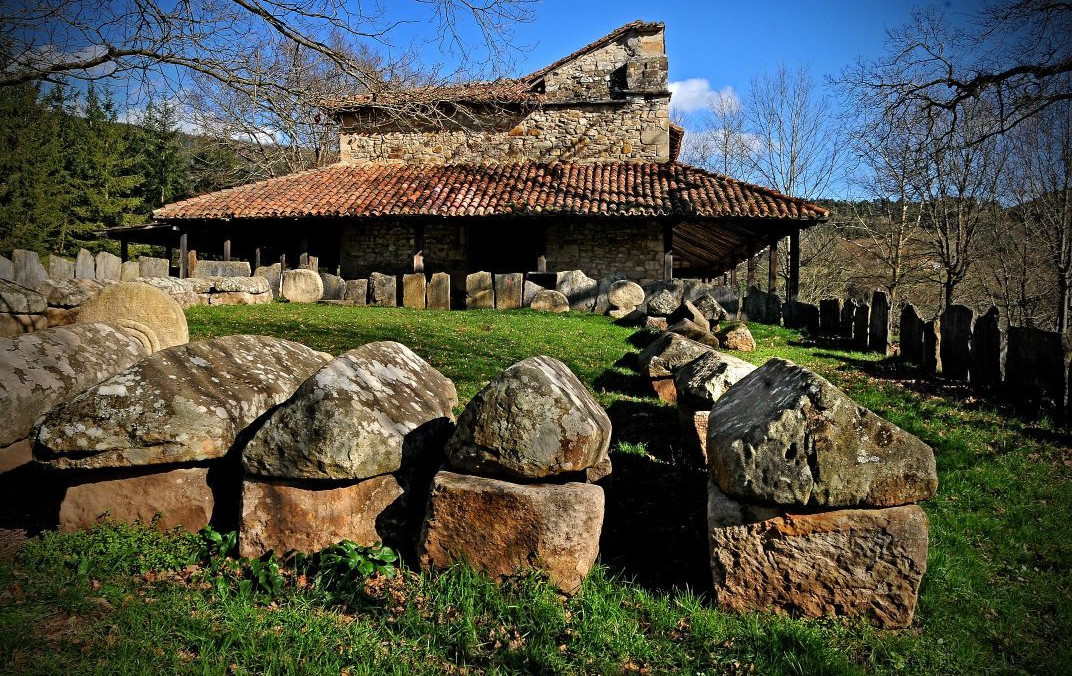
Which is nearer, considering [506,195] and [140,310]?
[140,310]

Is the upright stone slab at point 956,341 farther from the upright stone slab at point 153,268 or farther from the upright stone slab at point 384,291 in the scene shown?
the upright stone slab at point 153,268

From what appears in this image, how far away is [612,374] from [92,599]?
5800mm

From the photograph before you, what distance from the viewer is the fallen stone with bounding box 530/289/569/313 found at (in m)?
14.7

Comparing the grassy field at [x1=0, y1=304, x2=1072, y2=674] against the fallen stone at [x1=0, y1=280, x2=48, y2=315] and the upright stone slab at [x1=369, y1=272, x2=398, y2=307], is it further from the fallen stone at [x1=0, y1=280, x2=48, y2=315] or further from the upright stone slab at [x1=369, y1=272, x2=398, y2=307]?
the upright stone slab at [x1=369, y1=272, x2=398, y2=307]

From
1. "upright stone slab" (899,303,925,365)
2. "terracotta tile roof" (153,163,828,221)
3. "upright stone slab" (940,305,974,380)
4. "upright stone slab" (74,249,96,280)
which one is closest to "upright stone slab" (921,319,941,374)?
"upright stone slab" (940,305,974,380)

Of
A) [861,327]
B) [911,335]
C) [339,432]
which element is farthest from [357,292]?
[339,432]

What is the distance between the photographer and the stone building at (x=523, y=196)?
54.9 ft

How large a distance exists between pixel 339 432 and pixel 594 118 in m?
18.4

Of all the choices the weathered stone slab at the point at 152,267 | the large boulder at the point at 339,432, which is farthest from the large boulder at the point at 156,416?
the weathered stone slab at the point at 152,267

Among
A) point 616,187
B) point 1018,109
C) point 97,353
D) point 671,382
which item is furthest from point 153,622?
point 616,187

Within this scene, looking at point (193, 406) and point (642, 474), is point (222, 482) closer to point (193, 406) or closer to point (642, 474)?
point (193, 406)

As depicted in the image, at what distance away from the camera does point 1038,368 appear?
6734mm

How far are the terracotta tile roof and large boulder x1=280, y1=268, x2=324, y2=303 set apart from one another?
6.47ft

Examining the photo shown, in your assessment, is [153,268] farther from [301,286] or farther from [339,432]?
[339,432]
